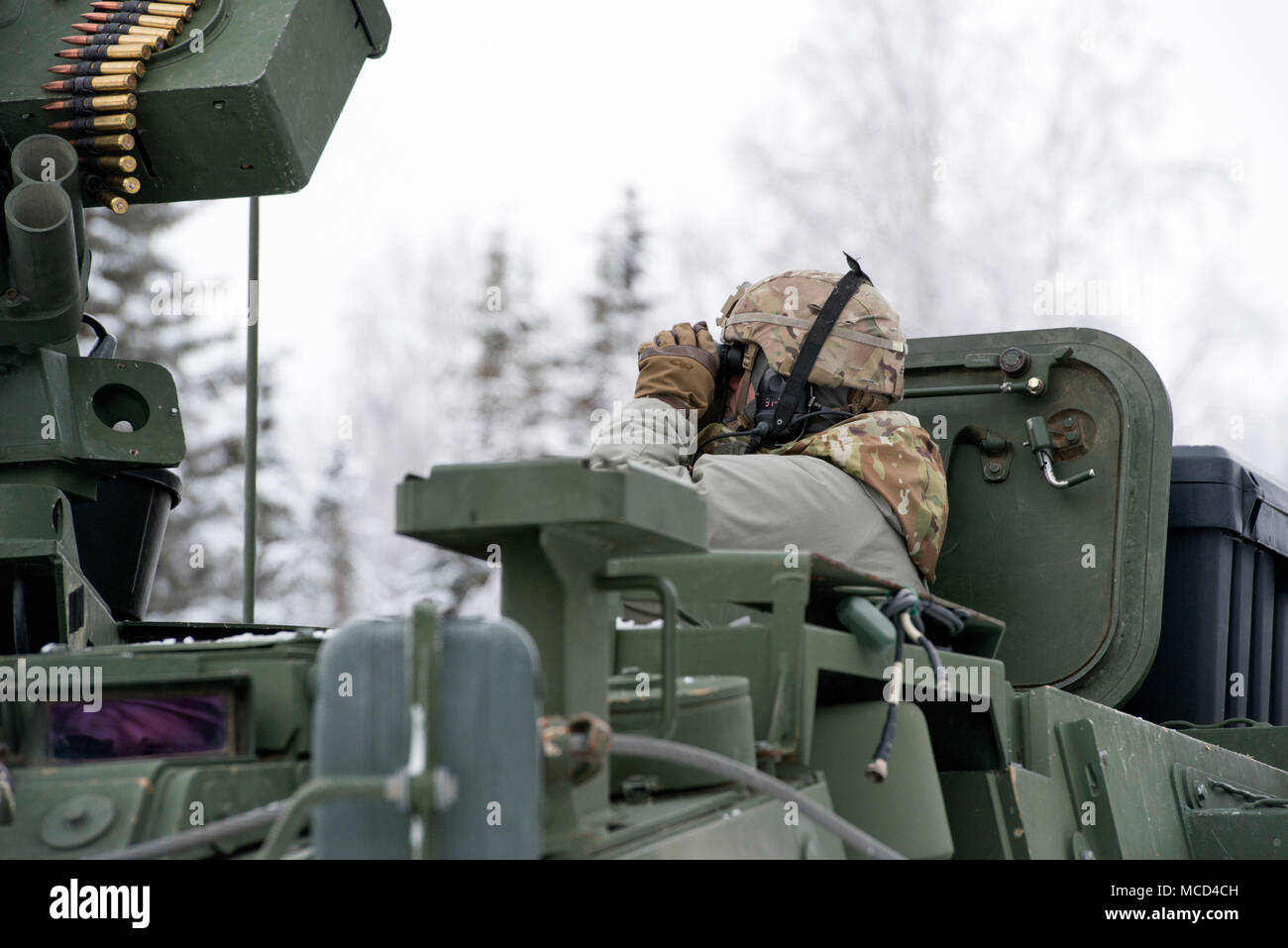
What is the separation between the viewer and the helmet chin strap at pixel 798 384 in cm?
441

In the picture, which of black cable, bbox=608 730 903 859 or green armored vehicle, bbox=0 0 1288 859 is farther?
black cable, bbox=608 730 903 859

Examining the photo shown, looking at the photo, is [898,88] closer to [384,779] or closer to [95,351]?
[95,351]

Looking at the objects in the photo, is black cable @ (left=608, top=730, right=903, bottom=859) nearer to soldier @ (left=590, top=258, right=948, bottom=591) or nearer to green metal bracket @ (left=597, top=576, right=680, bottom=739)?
green metal bracket @ (left=597, top=576, right=680, bottom=739)

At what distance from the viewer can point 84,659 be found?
2408mm

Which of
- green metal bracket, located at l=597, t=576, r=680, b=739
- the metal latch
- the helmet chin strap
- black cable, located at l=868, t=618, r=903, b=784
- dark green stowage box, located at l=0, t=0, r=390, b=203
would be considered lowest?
black cable, located at l=868, t=618, r=903, b=784

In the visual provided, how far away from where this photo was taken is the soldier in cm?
413

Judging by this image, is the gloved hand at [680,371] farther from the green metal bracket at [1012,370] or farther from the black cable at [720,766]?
the black cable at [720,766]

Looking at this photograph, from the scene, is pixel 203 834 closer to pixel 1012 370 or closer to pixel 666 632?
pixel 666 632

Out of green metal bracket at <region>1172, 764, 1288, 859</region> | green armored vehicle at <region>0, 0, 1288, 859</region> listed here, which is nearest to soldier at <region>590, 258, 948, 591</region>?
green armored vehicle at <region>0, 0, 1288, 859</region>

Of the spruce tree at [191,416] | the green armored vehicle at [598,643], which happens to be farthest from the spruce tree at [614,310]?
the green armored vehicle at [598,643]

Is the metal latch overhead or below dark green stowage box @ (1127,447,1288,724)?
overhead

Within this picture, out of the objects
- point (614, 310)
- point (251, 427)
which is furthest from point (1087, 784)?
point (614, 310)

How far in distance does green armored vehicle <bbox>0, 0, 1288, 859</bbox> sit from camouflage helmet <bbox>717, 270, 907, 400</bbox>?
76cm
